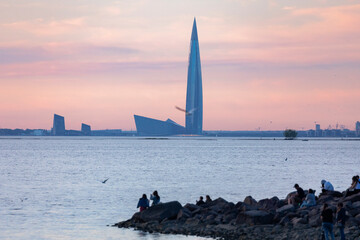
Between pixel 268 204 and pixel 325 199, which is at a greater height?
pixel 325 199

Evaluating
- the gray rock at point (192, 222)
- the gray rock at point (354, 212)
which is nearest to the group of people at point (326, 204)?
the gray rock at point (354, 212)

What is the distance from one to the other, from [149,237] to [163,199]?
61.1 feet

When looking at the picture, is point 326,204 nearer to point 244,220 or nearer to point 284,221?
point 284,221

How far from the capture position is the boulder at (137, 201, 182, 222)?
27752 millimetres

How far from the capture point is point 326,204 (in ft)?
65.7

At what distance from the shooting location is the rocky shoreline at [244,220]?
23125 millimetres

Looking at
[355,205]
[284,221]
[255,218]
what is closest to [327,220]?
[284,221]

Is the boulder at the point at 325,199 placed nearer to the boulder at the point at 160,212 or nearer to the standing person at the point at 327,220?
the boulder at the point at 160,212

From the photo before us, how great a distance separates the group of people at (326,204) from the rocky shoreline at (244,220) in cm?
61

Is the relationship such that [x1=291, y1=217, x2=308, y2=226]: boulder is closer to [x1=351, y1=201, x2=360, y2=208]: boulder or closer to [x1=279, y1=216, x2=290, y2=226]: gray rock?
[x1=279, y1=216, x2=290, y2=226]: gray rock

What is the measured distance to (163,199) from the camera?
143 ft

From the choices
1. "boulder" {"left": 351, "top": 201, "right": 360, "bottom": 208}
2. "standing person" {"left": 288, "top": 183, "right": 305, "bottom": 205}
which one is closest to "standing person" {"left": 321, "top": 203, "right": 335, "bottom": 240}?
"boulder" {"left": 351, "top": 201, "right": 360, "bottom": 208}

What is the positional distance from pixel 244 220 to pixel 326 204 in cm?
602

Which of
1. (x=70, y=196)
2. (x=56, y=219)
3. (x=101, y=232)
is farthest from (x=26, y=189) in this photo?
(x=101, y=232)
